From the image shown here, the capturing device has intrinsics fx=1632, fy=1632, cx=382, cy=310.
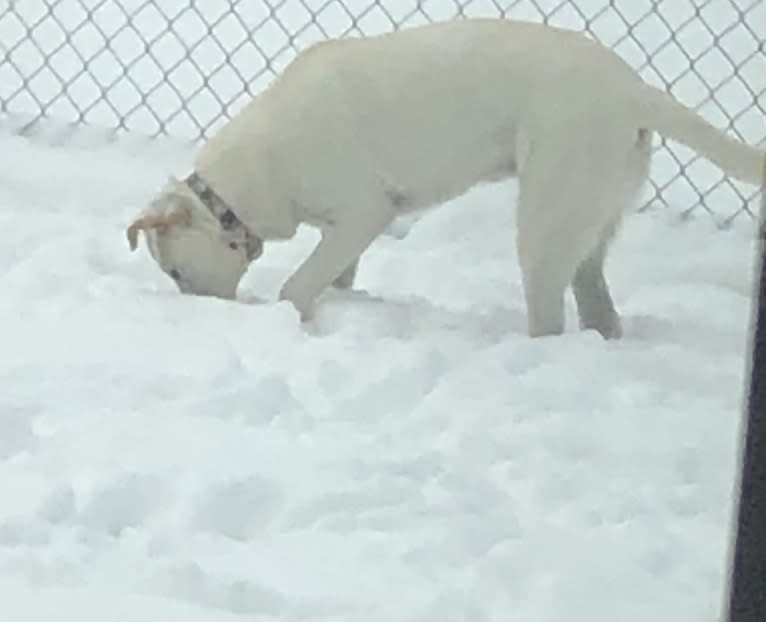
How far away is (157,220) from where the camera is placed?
2805mm

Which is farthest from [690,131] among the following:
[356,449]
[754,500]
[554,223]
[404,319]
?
[754,500]

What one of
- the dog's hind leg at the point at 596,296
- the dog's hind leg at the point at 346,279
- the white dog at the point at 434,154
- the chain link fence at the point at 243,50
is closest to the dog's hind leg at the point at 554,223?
the white dog at the point at 434,154

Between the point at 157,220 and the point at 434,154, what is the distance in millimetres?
489

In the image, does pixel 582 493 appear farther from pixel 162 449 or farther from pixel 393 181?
pixel 393 181

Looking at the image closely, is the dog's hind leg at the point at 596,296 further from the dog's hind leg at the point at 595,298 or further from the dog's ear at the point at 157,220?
the dog's ear at the point at 157,220

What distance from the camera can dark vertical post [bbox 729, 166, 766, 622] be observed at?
908mm

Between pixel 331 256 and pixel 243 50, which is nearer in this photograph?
pixel 331 256

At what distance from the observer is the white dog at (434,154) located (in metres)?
2.66

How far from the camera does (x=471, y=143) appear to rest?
108 inches

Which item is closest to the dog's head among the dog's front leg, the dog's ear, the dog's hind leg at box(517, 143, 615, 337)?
the dog's ear

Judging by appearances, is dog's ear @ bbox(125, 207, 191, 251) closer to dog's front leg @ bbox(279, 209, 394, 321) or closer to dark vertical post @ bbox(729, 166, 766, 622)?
dog's front leg @ bbox(279, 209, 394, 321)

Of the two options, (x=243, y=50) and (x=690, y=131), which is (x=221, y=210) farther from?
(x=243, y=50)

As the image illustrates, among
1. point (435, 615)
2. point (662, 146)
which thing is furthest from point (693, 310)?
point (435, 615)

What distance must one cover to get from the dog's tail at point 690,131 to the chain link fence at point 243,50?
1391mm
